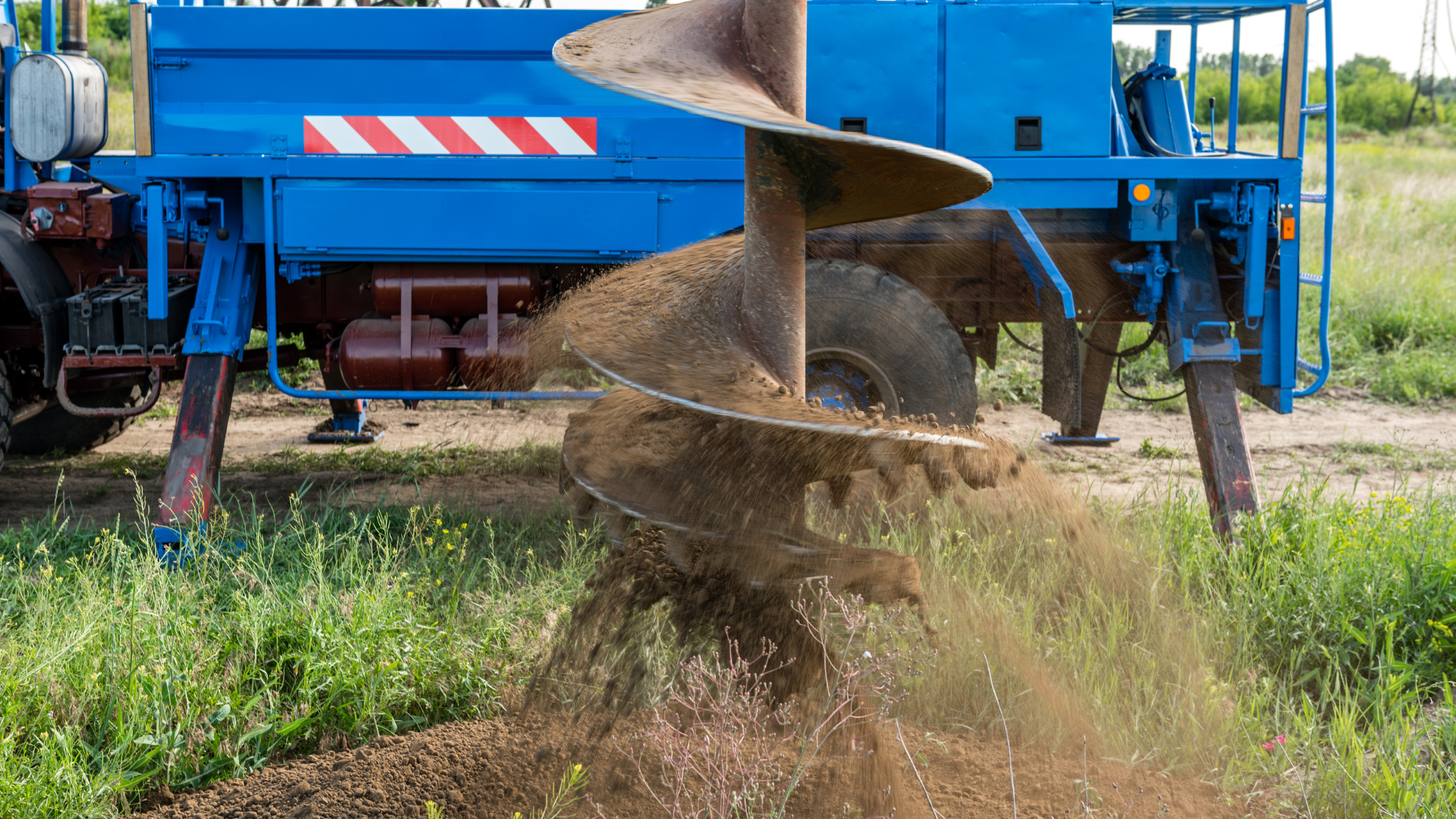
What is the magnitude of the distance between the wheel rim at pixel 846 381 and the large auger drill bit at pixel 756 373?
6.04 feet

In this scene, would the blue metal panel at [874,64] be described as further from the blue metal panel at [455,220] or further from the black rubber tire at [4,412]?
the black rubber tire at [4,412]

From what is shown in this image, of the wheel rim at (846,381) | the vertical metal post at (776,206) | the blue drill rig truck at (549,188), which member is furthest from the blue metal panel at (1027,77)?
the vertical metal post at (776,206)

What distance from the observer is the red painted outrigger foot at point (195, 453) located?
162 inches

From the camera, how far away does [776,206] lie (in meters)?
2.23

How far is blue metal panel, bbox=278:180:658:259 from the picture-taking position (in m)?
4.30

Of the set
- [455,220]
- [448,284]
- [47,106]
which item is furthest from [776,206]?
[47,106]

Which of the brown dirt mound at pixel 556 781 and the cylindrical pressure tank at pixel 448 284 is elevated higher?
the cylindrical pressure tank at pixel 448 284

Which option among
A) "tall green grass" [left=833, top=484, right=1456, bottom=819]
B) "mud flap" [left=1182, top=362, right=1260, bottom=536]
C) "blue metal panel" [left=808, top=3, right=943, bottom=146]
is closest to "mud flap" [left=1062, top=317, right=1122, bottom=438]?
"mud flap" [left=1182, top=362, right=1260, bottom=536]

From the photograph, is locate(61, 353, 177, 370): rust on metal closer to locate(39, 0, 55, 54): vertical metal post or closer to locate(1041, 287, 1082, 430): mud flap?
locate(39, 0, 55, 54): vertical metal post

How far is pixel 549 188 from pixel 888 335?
→ 1.50 m

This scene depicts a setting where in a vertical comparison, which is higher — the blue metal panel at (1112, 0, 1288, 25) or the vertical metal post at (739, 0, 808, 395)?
the blue metal panel at (1112, 0, 1288, 25)

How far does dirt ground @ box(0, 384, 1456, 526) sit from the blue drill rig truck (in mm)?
609

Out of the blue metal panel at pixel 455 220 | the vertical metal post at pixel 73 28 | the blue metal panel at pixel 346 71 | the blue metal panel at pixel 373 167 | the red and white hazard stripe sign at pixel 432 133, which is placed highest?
the vertical metal post at pixel 73 28

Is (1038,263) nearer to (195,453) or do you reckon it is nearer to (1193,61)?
(1193,61)
